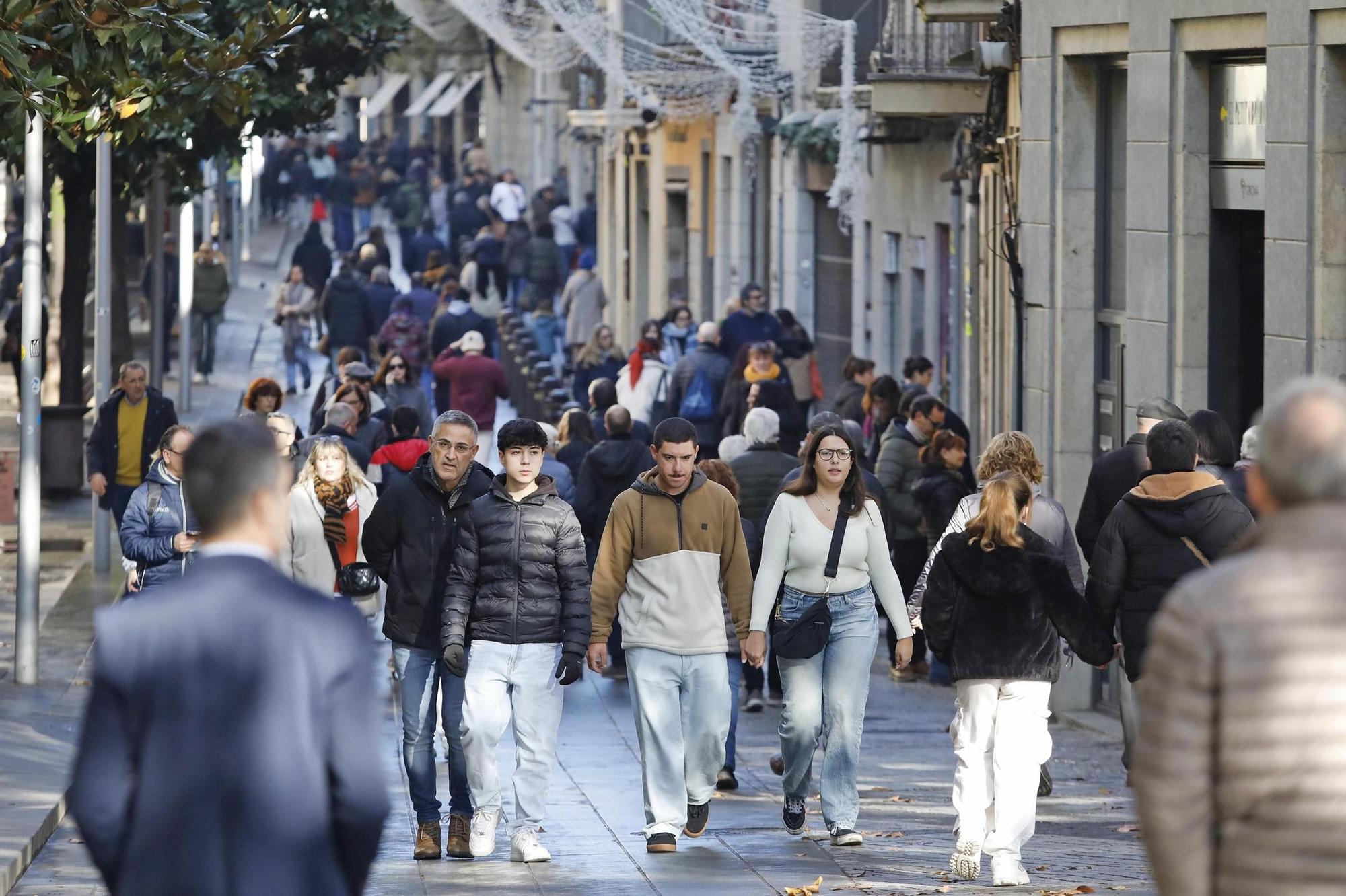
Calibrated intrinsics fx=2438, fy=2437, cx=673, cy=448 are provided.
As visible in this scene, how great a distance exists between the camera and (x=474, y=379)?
20422 millimetres

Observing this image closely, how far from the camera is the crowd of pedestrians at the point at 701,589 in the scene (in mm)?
3736

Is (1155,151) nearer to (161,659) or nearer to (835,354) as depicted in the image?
(161,659)

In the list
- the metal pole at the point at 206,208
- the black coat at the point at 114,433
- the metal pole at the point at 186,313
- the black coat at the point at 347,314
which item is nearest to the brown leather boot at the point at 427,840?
the black coat at the point at 114,433

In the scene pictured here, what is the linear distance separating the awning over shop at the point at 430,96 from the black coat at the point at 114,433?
183ft

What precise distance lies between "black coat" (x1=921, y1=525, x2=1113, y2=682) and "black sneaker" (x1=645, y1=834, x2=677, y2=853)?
135 cm

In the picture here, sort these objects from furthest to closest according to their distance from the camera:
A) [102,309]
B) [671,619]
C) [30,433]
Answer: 1. [102,309]
2. [30,433]
3. [671,619]

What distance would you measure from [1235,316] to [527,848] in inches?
212

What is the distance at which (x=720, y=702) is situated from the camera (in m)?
9.33

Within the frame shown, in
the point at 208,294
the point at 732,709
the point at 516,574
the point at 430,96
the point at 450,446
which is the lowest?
the point at 732,709

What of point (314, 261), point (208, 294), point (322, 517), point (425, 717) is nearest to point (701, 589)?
point (425, 717)

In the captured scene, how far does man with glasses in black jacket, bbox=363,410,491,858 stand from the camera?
9125mm

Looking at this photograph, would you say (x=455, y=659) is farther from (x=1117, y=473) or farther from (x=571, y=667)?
(x=1117, y=473)

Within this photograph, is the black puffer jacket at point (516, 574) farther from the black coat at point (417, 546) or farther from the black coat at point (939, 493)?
the black coat at point (939, 493)

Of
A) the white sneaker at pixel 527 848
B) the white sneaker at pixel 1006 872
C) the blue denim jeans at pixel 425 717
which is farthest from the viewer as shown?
the blue denim jeans at pixel 425 717
